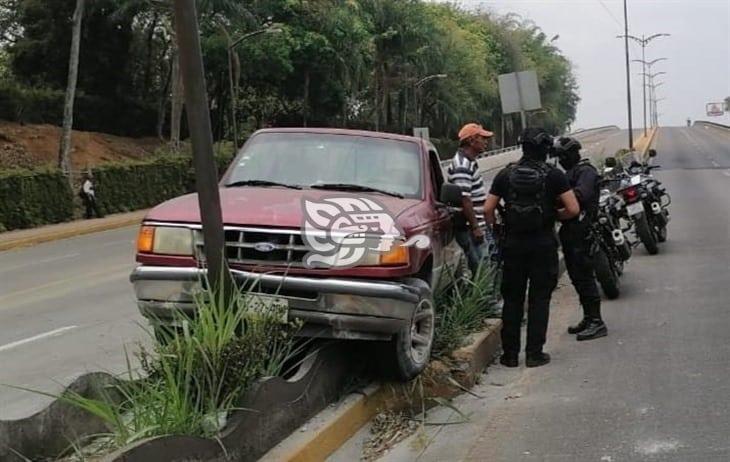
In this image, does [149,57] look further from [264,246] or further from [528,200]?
[264,246]

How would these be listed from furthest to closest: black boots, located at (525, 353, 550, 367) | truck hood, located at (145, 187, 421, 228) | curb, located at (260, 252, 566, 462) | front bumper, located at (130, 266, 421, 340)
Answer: black boots, located at (525, 353, 550, 367) → truck hood, located at (145, 187, 421, 228) → front bumper, located at (130, 266, 421, 340) → curb, located at (260, 252, 566, 462)

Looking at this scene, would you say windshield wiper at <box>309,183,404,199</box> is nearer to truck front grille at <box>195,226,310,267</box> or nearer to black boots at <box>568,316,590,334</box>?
truck front grille at <box>195,226,310,267</box>

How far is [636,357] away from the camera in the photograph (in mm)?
7008

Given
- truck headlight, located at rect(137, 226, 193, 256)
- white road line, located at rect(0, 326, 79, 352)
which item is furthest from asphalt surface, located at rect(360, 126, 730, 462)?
white road line, located at rect(0, 326, 79, 352)

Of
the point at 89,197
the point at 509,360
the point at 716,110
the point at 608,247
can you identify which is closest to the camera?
the point at 509,360

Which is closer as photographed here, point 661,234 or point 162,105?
point 661,234

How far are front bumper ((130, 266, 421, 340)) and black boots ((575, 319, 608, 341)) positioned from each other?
297 cm

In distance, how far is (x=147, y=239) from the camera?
5.67 m

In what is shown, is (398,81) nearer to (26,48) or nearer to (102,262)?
(26,48)

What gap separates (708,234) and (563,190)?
31.6ft

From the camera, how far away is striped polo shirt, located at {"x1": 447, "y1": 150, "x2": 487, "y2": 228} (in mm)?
7906

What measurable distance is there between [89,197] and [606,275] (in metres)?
20.8

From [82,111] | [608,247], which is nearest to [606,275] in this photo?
[608,247]

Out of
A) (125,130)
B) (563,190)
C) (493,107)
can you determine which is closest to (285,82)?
(125,130)
